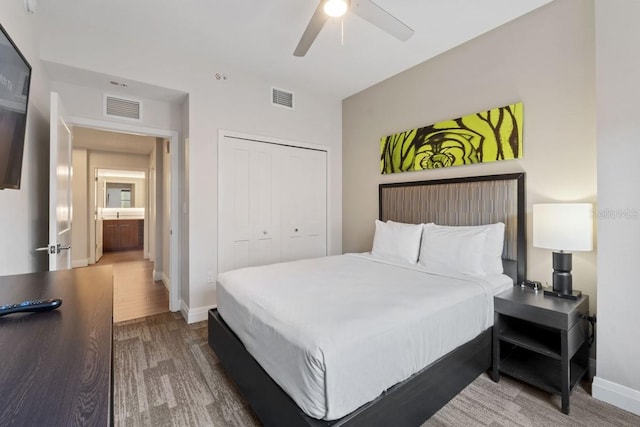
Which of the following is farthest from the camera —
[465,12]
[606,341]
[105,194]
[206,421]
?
[105,194]

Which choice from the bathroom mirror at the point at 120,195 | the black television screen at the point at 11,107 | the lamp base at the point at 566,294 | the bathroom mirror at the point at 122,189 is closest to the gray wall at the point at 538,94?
the lamp base at the point at 566,294

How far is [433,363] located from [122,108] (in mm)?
3638

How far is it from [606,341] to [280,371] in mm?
2061

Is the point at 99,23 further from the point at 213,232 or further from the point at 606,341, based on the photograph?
the point at 606,341

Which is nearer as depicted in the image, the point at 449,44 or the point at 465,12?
the point at 465,12

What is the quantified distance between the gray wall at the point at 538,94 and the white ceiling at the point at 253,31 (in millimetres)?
168

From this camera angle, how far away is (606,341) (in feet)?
6.11

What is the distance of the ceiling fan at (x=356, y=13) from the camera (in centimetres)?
181

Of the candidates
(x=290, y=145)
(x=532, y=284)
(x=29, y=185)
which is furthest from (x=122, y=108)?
(x=532, y=284)

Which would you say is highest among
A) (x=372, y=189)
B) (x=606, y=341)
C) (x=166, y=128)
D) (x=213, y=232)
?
(x=166, y=128)

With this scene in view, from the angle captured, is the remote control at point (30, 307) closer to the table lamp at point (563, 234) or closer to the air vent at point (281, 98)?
the table lamp at point (563, 234)

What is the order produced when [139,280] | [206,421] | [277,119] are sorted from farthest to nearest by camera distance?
[139,280] → [277,119] → [206,421]

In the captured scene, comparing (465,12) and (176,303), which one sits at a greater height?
(465,12)

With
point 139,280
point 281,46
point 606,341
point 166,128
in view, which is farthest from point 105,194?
point 606,341
